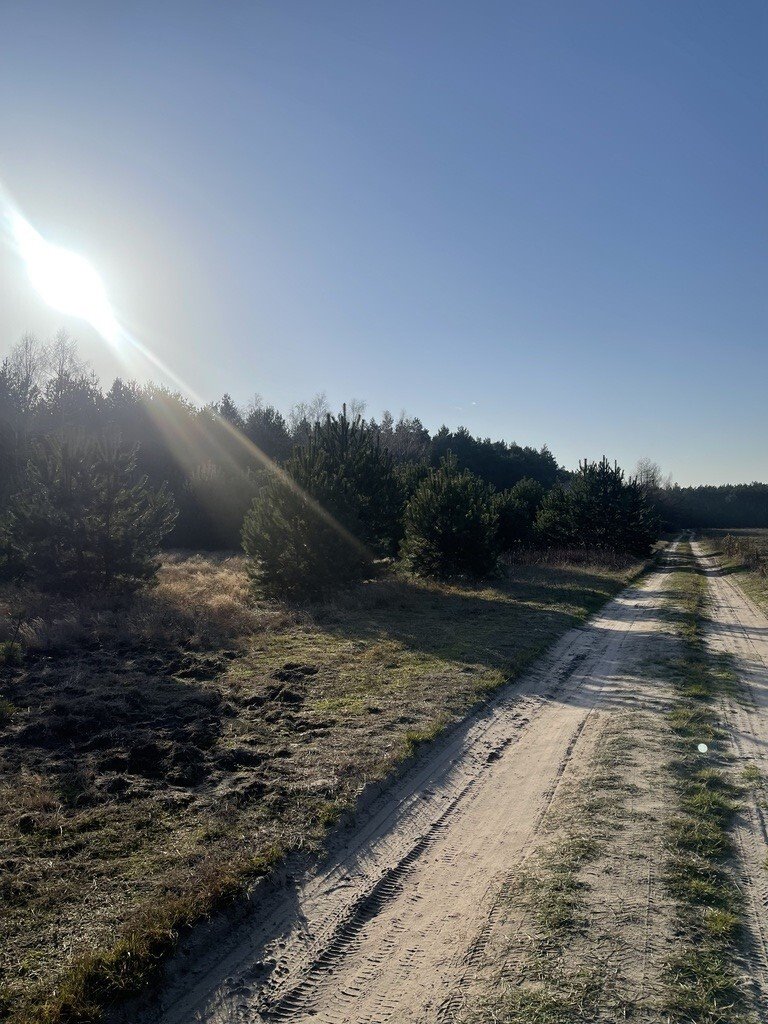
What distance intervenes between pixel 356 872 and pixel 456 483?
1847 cm

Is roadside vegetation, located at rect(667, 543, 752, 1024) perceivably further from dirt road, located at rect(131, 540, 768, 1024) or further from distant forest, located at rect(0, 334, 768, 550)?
distant forest, located at rect(0, 334, 768, 550)

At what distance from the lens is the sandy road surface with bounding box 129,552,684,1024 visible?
327cm

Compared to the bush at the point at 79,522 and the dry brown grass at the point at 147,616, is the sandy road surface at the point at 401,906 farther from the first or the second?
the bush at the point at 79,522

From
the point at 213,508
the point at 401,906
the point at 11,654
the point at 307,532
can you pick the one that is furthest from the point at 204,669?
the point at 213,508

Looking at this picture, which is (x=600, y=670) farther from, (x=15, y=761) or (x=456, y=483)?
(x=456, y=483)

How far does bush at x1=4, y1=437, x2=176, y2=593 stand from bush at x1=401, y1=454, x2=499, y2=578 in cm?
933

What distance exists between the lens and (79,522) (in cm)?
1831

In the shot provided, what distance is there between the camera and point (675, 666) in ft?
33.4

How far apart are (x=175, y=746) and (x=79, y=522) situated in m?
13.6

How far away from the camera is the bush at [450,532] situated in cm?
2200

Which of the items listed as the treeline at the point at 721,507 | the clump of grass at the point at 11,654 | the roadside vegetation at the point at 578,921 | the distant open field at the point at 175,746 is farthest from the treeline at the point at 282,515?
the treeline at the point at 721,507

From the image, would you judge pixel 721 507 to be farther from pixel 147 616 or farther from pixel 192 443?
pixel 147 616

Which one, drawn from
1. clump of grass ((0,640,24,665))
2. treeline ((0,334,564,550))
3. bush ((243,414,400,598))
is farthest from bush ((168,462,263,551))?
clump of grass ((0,640,24,665))

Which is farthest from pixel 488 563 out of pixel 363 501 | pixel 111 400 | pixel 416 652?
pixel 111 400
